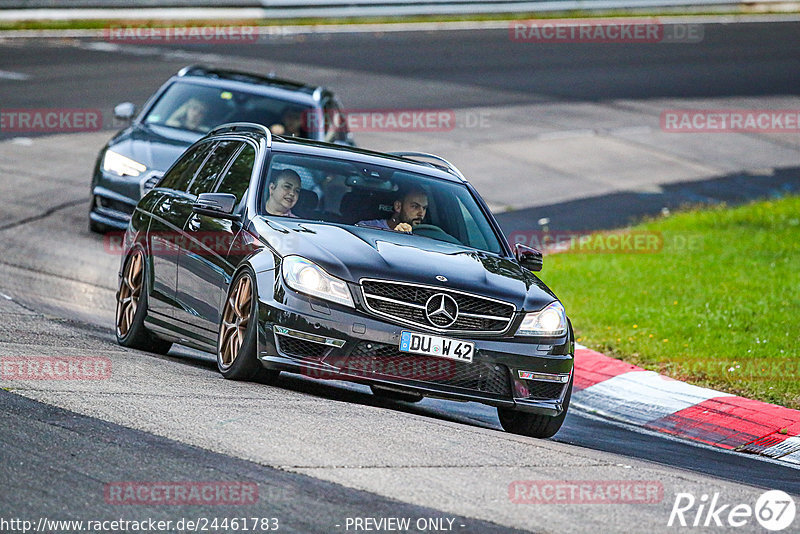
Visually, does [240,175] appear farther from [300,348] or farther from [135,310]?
[300,348]

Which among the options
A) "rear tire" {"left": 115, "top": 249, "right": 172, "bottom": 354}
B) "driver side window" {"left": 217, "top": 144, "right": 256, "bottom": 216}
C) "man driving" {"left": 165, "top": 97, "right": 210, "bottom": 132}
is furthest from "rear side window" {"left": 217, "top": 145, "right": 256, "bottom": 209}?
"man driving" {"left": 165, "top": 97, "right": 210, "bottom": 132}

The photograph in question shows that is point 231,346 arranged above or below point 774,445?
above

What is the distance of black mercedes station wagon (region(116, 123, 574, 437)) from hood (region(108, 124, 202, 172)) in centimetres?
428

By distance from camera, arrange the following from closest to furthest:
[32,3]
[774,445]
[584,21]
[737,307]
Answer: [774,445] → [737,307] → [32,3] → [584,21]

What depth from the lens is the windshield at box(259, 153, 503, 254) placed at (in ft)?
30.0

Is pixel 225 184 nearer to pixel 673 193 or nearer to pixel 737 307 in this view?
pixel 737 307

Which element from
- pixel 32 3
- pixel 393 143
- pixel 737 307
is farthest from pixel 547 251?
pixel 32 3

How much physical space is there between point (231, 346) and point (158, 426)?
5.54 ft

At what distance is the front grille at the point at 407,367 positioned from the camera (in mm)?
7977

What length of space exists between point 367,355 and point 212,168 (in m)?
2.58

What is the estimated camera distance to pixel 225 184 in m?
9.61

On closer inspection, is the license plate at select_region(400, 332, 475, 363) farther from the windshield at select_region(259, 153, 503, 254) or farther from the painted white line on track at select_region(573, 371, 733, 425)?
the painted white line on track at select_region(573, 371, 733, 425)

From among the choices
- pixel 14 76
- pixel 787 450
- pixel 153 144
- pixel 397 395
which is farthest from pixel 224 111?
A: pixel 14 76

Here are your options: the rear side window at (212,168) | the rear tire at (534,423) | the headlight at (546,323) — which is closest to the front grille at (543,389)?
the rear tire at (534,423)
